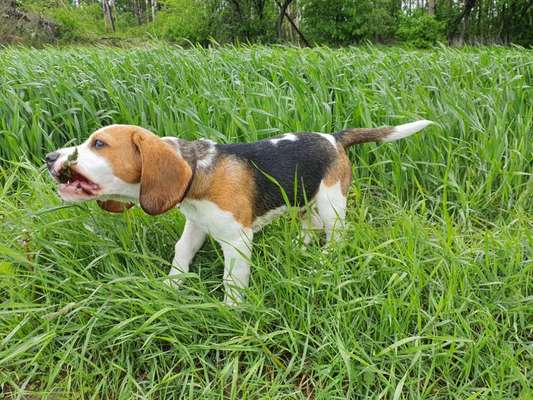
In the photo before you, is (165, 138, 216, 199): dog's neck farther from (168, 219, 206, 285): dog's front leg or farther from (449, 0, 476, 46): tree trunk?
(449, 0, 476, 46): tree trunk

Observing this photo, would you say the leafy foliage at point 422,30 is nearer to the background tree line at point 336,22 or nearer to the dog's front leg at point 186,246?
the background tree line at point 336,22

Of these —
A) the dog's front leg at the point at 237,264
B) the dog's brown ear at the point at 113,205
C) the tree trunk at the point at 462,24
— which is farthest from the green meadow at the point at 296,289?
the tree trunk at the point at 462,24

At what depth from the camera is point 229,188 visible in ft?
7.10

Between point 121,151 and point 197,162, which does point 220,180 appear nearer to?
point 197,162

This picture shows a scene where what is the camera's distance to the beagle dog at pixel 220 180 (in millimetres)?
1866

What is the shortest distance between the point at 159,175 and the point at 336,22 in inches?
709

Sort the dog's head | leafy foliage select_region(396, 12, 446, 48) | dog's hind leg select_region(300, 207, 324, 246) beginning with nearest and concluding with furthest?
the dog's head → dog's hind leg select_region(300, 207, 324, 246) → leafy foliage select_region(396, 12, 446, 48)

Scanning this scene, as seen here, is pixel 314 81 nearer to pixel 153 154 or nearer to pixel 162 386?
pixel 153 154

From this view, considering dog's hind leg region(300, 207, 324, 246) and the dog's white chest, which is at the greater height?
the dog's white chest

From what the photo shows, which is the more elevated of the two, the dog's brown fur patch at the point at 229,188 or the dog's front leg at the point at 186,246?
the dog's brown fur patch at the point at 229,188

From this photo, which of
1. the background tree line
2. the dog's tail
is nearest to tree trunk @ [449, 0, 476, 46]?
the background tree line

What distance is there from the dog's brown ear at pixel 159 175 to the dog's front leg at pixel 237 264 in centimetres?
37

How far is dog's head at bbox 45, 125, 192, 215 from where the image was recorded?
1.84 m

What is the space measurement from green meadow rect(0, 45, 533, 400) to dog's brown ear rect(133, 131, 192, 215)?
0.40m
